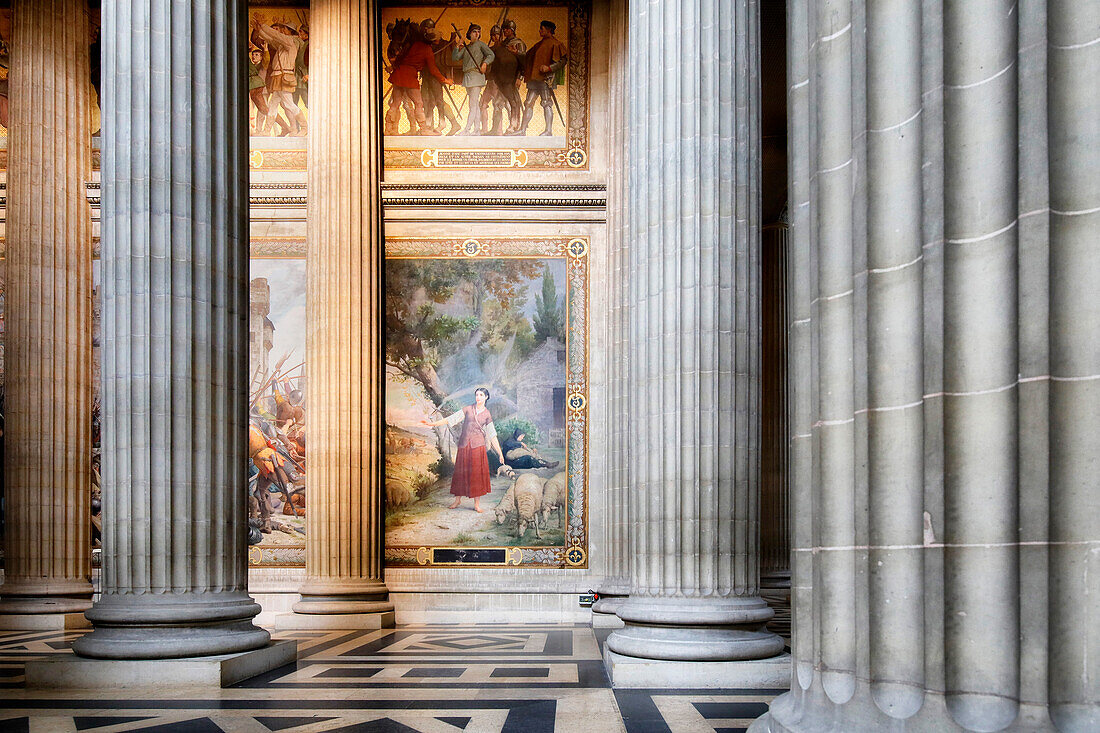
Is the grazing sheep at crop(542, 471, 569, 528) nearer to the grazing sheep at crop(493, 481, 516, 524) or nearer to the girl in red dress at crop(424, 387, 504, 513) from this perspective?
the grazing sheep at crop(493, 481, 516, 524)

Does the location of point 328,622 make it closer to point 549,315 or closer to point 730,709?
point 549,315

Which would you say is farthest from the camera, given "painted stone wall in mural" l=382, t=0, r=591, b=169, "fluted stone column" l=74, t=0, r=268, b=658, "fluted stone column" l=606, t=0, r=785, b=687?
"painted stone wall in mural" l=382, t=0, r=591, b=169

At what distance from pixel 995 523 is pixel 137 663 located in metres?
6.63

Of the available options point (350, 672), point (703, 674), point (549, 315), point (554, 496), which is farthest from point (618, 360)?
point (703, 674)

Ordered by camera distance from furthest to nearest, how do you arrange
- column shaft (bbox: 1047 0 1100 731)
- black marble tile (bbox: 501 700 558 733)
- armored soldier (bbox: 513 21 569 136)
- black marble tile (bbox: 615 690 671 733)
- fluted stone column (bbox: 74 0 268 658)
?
armored soldier (bbox: 513 21 569 136)
fluted stone column (bbox: 74 0 268 658)
black marble tile (bbox: 501 700 558 733)
black marble tile (bbox: 615 690 671 733)
column shaft (bbox: 1047 0 1100 731)

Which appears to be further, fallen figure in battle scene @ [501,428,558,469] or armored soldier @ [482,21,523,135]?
armored soldier @ [482,21,523,135]

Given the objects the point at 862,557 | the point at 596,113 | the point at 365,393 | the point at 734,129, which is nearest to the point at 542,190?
the point at 596,113

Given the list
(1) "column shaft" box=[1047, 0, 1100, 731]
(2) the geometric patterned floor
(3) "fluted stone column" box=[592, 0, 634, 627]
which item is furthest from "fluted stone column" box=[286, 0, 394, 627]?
(1) "column shaft" box=[1047, 0, 1100, 731]

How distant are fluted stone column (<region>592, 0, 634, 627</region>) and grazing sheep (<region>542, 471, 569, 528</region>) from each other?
7.84 ft

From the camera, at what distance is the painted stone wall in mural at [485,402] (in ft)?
53.1

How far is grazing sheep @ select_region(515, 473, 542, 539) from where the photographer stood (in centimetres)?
1617

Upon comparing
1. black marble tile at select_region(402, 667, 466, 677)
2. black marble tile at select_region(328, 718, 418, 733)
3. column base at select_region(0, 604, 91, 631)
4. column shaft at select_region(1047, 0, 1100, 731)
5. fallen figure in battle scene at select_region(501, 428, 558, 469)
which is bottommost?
column base at select_region(0, 604, 91, 631)

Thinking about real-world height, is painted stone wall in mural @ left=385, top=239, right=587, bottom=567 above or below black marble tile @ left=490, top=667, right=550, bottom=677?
above

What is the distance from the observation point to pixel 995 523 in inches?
99.3
